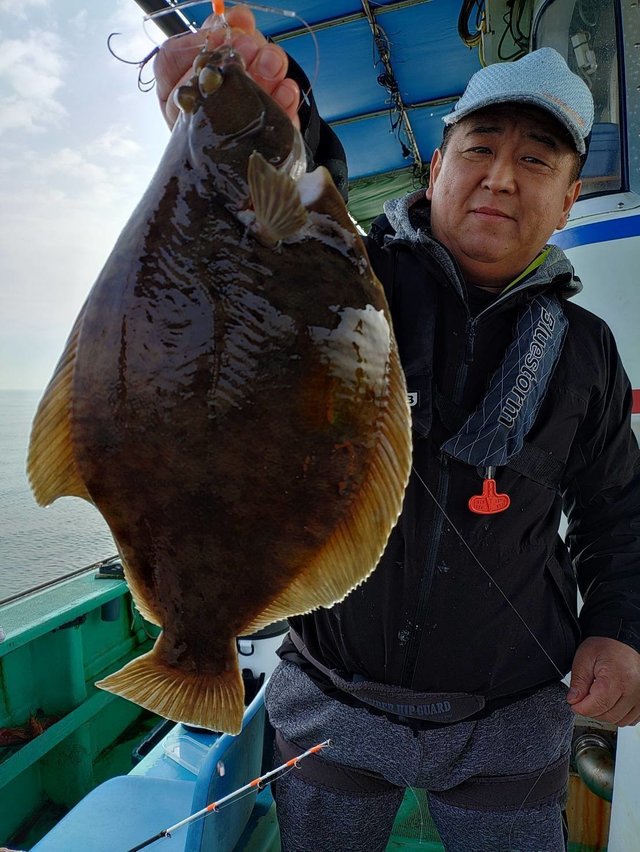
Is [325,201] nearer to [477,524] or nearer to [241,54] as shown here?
[241,54]

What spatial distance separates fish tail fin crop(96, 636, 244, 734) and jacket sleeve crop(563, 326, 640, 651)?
151cm

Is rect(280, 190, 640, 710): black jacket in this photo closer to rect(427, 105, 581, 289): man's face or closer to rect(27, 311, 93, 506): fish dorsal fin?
rect(427, 105, 581, 289): man's face

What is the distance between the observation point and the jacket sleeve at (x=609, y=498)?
2225 millimetres

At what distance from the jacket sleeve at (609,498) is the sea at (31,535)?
4014 mm

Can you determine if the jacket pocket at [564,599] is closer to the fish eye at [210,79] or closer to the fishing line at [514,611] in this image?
the fishing line at [514,611]

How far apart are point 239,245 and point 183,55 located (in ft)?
2.17

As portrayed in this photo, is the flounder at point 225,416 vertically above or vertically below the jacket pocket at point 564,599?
above

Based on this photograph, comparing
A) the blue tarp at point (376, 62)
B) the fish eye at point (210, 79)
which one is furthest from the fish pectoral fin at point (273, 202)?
the blue tarp at point (376, 62)

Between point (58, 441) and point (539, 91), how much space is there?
1.93m

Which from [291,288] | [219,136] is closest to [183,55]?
[219,136]

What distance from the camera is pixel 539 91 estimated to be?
206 cm

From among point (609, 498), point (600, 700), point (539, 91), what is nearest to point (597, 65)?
point (539, 91)

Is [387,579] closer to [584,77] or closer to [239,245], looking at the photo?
[239,245]

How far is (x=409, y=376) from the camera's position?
195 cm
